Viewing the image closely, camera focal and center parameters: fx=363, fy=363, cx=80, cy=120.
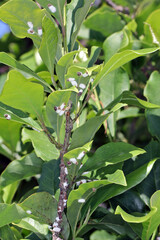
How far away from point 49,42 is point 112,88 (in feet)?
1.52

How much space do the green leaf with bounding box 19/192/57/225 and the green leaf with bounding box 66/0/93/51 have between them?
1.40ft

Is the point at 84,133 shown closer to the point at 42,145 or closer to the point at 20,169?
the point at 42,145

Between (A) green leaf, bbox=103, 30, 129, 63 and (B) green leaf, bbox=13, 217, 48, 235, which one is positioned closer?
(B) green leaf, bbox=13, 217, 48, 235

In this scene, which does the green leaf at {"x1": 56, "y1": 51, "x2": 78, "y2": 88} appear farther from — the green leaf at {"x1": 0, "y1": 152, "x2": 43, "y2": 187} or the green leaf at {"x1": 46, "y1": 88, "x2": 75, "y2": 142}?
the green leaf at {"x1": 0, "y1": 152, "x2": 43, "y2": 187}

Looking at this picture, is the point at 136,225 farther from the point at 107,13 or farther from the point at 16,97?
the point at 107,13

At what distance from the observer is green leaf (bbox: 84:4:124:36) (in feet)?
5.36

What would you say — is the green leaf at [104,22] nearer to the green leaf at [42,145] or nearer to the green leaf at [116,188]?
the green leaf at [42,145]

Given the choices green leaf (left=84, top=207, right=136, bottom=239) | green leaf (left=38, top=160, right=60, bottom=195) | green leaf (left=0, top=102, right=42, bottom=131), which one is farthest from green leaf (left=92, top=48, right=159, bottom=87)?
green leaf (left=84, top=207, right=136, bottom=239)

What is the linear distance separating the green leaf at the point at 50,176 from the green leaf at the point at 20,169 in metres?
0.05

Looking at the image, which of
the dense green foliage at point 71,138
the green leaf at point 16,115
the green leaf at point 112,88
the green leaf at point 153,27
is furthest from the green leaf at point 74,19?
the green leaf at point 153,27

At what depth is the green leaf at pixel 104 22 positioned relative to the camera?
1634 millimetres

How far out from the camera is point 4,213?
0.94 metres

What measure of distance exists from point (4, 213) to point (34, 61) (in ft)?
3.34

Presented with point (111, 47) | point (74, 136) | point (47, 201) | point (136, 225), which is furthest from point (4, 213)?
point (111, 47)
